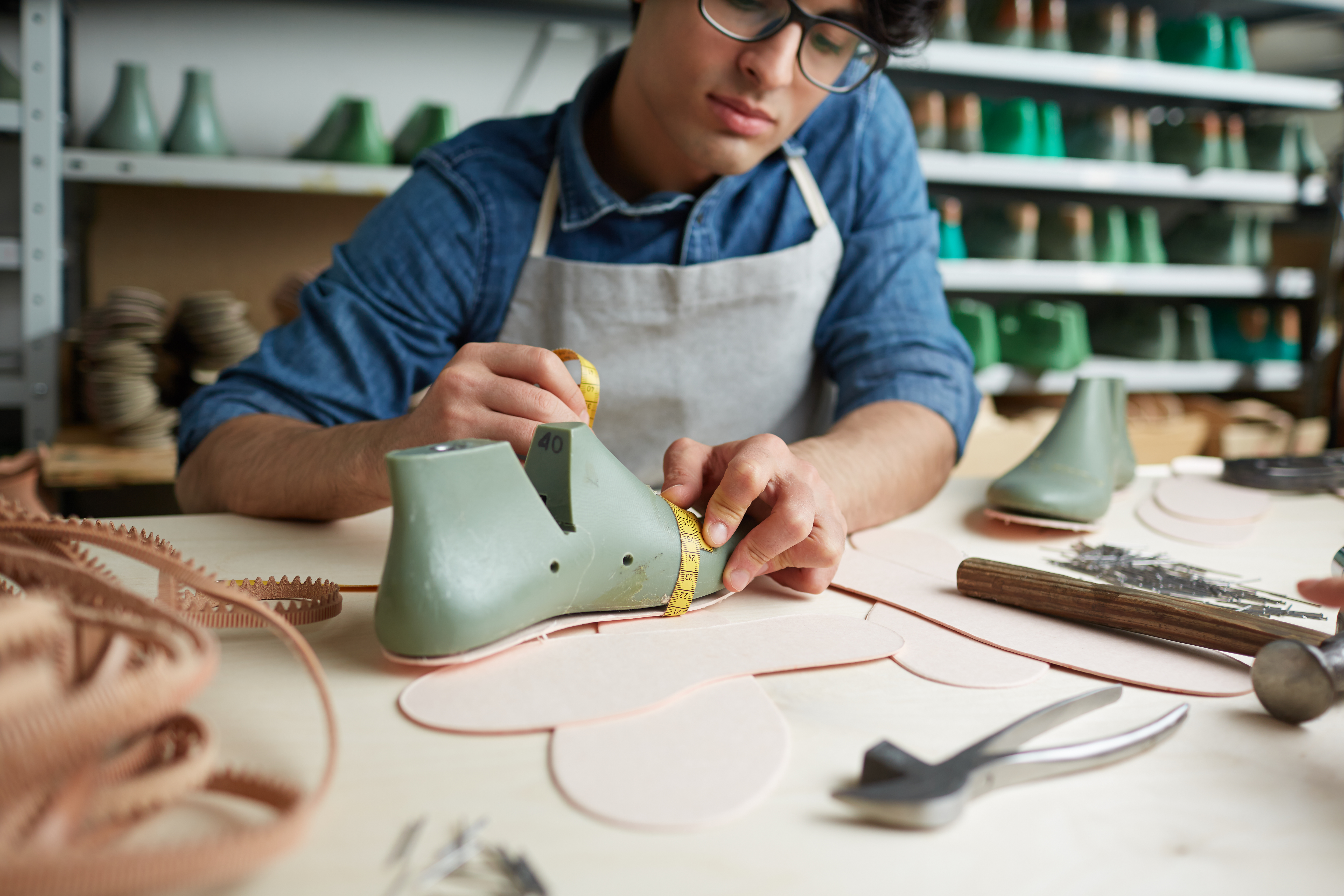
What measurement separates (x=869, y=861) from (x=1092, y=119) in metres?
3.14

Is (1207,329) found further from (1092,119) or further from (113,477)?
(113,477)

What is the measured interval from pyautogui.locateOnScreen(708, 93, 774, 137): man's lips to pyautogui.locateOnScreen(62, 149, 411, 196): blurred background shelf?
1.23 m

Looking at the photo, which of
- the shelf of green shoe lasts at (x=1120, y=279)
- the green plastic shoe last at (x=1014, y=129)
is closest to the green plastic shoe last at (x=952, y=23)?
the green plastic shoe last at (x=1014, y=129)

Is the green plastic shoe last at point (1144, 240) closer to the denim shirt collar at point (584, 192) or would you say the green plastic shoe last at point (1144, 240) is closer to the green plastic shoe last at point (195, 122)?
the denim shirt collar at point (584, 192)

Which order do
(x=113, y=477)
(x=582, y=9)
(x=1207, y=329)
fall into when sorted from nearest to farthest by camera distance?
(x=113, y=477) → (x=582, y=9) → (x=1207, y=329)

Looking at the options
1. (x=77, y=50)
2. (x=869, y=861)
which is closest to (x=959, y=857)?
(x=869, y=861)

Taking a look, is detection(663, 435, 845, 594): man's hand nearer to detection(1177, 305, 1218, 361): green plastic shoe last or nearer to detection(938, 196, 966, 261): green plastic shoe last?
detection(938, 196, 966, 261): green plastic shoe last

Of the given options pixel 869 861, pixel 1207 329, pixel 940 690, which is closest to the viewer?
pixel 869 861

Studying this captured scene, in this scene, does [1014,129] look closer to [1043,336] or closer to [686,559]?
[1043,336]

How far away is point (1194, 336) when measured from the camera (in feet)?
10.5

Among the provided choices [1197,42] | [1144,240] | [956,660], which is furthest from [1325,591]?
[1197,42]

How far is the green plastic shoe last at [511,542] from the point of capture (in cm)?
56

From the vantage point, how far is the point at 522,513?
60cm

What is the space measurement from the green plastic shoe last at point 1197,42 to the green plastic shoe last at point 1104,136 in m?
0.25
